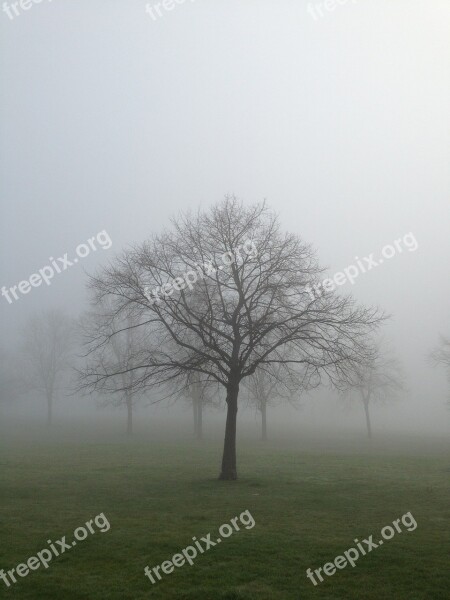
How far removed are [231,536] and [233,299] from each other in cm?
1266

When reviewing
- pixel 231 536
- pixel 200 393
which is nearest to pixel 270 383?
pixel 200 393

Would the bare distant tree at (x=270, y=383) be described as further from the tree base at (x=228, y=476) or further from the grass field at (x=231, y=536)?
the tree base at (x=228, y=476)

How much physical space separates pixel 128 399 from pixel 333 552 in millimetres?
46180

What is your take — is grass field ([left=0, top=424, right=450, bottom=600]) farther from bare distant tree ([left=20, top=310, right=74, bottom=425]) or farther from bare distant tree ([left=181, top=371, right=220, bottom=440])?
bare distant tree ([left=20, top=310, right=74, bottom=425])

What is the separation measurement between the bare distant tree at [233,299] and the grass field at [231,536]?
4.21 metres

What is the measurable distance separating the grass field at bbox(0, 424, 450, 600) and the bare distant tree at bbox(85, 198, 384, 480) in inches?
166

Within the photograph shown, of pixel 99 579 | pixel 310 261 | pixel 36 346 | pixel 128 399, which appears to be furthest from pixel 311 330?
pixel 36 346

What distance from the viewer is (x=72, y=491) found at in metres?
18.1

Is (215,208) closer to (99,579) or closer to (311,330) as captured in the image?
(311,330)

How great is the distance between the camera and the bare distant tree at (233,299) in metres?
21.2

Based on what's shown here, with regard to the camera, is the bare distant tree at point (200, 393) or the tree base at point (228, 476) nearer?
the tree base at point (228, 476)

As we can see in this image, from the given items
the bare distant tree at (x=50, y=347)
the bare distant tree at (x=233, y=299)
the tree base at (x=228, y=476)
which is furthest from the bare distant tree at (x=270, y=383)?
the bare distant tree at (x=50, y=347)

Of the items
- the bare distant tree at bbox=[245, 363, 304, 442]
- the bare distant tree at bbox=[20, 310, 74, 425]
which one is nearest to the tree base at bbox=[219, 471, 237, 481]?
the bare distant tree at bbox=[245, 363, 304, 442]

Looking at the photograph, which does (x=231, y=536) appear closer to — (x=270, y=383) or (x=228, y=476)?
(x=228, y=476)
